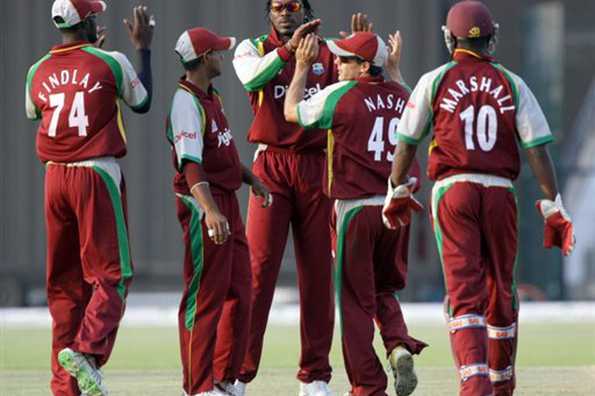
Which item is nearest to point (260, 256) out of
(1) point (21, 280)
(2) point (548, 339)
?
(2) point (548, 339)

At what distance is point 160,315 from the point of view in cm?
2439

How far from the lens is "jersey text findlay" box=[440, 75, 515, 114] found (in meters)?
8.65

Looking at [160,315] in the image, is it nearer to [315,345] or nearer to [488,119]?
[315,345]

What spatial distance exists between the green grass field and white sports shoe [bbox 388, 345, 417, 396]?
1062mm

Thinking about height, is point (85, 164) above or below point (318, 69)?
below

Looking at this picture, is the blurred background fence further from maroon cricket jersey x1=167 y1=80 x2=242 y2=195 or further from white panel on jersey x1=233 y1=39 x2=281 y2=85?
maroon cricket jersey x1=167 y1=80 x2=242 y2=195

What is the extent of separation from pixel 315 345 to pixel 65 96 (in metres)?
2.15

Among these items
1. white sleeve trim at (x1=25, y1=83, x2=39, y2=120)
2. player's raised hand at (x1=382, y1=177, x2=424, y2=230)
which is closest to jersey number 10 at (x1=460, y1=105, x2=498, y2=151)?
player's raised hand at (x1=382, y1=177, x2=424, y2=230)

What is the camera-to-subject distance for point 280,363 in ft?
44.0

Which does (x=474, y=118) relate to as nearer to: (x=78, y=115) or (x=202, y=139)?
(x=202, y=139)

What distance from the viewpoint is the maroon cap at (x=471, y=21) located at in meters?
8.80

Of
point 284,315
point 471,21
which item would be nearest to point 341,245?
point 471,21

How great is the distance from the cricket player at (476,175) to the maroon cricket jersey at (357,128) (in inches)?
19.5

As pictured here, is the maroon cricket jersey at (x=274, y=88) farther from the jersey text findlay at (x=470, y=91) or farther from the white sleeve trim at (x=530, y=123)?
the white sleeve trim at (x=530, y=123)
